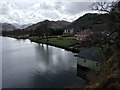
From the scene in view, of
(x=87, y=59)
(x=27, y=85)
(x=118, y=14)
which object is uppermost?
(x=118, y=14)

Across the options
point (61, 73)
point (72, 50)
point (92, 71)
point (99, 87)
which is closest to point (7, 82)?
point (61, 73)

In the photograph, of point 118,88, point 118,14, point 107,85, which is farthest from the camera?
point 118,14

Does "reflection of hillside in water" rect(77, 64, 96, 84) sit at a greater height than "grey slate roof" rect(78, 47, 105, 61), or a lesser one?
lesser

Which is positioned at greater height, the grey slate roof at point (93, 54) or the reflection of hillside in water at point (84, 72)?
the grey slate roof at point (93, 54)

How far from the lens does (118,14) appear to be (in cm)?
1557

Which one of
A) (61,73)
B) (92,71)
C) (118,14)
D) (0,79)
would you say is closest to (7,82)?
(0,79)

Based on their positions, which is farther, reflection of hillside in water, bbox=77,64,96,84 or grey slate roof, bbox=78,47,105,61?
grey slate roof, bbox=78,47,105,61

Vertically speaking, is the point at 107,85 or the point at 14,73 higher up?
the point at 107,85

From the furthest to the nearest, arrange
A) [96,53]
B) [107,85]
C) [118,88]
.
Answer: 1. [96,53]
2. [107,85]
3. [118,88]

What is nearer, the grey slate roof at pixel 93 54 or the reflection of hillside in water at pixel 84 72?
the reflection of hillside in water at pixel 84 72

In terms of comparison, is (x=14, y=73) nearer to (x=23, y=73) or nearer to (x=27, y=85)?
(x=23, y=73)

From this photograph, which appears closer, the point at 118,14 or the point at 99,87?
the point at 99,87

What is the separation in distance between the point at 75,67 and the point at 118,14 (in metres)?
20.4

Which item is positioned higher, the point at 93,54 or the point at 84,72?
the point at 93,54
